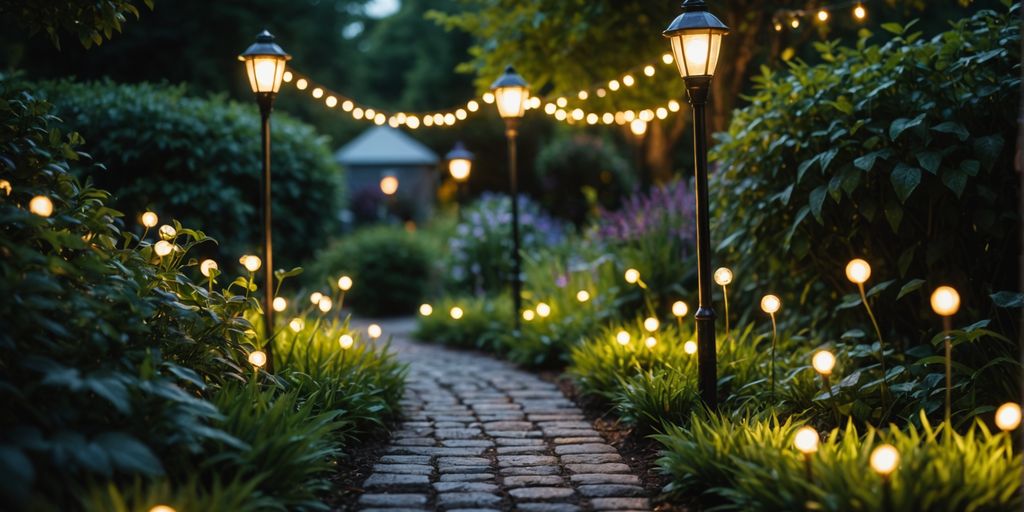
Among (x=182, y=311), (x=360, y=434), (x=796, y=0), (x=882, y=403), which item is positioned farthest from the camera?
(x=796, y=0)

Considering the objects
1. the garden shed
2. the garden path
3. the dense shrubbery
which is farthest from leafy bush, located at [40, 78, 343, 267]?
the garden shed

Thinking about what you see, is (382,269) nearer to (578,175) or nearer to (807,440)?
(578,175)

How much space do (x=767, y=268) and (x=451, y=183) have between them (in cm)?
1913

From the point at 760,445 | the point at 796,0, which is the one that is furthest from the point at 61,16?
the point at 796,0

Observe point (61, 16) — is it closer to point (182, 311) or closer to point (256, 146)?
point (182, 311)

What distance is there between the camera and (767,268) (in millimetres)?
5391

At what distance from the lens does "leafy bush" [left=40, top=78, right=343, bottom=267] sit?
630 centimetres

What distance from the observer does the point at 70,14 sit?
3684 millimetres

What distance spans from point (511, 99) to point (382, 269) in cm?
511

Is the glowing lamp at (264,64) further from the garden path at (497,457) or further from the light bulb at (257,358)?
the garden path at (497,457)

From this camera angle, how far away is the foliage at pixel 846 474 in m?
2.45

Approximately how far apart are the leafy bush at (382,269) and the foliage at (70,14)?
7.02 metres

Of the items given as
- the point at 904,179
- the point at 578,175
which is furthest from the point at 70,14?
the point at 578,175

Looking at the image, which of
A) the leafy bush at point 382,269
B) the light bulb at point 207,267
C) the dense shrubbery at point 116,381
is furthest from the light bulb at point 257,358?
the leafy bush at point 382,269
